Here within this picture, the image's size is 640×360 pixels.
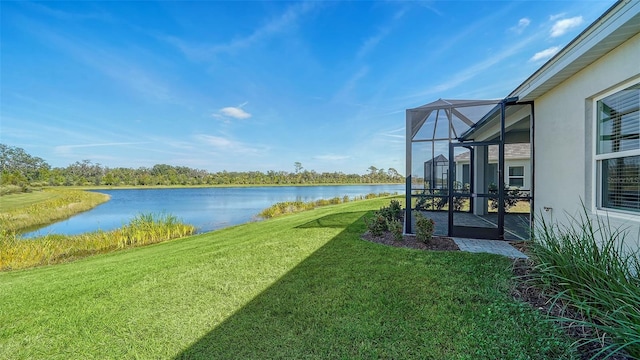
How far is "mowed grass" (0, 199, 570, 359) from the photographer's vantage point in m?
2.02

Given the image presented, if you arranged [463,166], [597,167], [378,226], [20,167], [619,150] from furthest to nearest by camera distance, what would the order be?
1. [20,167]
2. [463,166]
3. [378,226]
4. [597,167]
5. [619,150]

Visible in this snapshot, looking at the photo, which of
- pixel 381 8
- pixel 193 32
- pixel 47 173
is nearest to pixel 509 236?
pixel 381 8

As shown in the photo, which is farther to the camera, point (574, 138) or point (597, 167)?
point (574, 138)

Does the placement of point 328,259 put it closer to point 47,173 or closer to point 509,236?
point 509,236

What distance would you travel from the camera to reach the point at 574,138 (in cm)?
351

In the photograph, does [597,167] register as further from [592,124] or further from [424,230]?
[424,230]

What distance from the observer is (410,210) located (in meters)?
5.80

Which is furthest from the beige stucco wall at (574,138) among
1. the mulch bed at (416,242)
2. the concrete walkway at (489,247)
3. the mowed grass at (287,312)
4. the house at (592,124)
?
the mulch bed at (416,242)

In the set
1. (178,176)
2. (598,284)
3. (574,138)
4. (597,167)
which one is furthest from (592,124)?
(178,176)

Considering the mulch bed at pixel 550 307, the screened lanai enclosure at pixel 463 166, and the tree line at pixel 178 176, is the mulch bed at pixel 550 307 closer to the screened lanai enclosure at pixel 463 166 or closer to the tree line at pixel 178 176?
the screened lanai enclosure at pixel 463 166

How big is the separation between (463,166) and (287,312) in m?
7.31

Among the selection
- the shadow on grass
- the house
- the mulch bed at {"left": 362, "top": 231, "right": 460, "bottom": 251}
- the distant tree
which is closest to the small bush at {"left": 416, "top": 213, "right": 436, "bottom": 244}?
the mulch bed at {"left": 362, "top": 231, "right": 460, "bottom": 251}

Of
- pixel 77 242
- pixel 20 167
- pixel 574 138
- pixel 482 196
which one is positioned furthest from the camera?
pixel 20 167

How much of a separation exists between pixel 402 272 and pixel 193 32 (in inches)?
464
